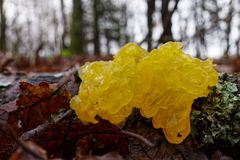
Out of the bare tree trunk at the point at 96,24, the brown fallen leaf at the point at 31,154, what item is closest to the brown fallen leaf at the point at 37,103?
the brown fallen leaf at the point at 31,154

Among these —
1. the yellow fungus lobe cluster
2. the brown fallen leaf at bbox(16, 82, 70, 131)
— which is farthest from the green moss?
the brown fallen leaf at bbox(16, 82, 70, 131)

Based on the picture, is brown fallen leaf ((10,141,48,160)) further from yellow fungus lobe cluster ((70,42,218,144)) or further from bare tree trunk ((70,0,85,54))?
bare tree trunk ((70,0,85,54))

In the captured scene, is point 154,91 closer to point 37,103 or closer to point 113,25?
point 37,103

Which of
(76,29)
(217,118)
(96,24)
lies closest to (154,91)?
(217,118)

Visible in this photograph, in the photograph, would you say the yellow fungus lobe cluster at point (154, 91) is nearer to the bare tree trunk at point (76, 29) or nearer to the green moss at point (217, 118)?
the green moss at point (217, 118)

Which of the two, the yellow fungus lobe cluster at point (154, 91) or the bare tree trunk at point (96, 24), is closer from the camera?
the yellow fungus lobe cluster at point (154, 91)

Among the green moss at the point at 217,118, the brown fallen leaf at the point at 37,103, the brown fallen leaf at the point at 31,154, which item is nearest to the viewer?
the brown fallen leaf at the point at 31,154

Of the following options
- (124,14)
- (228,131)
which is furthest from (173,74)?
(124,14)
